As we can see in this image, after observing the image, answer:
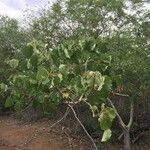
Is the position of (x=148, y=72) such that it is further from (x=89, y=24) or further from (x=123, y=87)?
(x=89, y=24)

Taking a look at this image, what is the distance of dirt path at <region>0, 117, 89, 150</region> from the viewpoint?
15.6 meters

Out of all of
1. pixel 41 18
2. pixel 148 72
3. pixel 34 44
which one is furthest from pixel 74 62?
pixel 41 18

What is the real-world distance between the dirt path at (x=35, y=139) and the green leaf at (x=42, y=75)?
449 inches

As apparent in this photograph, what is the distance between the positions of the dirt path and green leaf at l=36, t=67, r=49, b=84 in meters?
11.4

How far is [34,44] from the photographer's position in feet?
15.6

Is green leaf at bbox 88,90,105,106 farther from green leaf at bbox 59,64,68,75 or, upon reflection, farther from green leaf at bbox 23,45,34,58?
green leaf at bbox 23,45,34,58

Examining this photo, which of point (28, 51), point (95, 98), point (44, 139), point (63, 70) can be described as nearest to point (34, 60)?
point (28, 51)

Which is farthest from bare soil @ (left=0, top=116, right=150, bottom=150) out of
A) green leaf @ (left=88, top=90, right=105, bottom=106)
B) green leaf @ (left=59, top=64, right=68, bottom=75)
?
green leaf @ (left=88, top=90, right=105, bottom=106)

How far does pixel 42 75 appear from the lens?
4230 millimetres

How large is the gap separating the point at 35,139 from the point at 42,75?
478 inches

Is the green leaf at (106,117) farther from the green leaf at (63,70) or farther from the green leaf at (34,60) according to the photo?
the green leaf at (34,60)

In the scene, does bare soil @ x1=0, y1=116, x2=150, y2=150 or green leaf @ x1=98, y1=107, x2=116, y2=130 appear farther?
bare soil @ x1=0, y1=116, x2=150, y2=150

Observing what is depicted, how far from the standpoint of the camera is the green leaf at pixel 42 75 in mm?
4195

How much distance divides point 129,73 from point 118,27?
3757 mm
